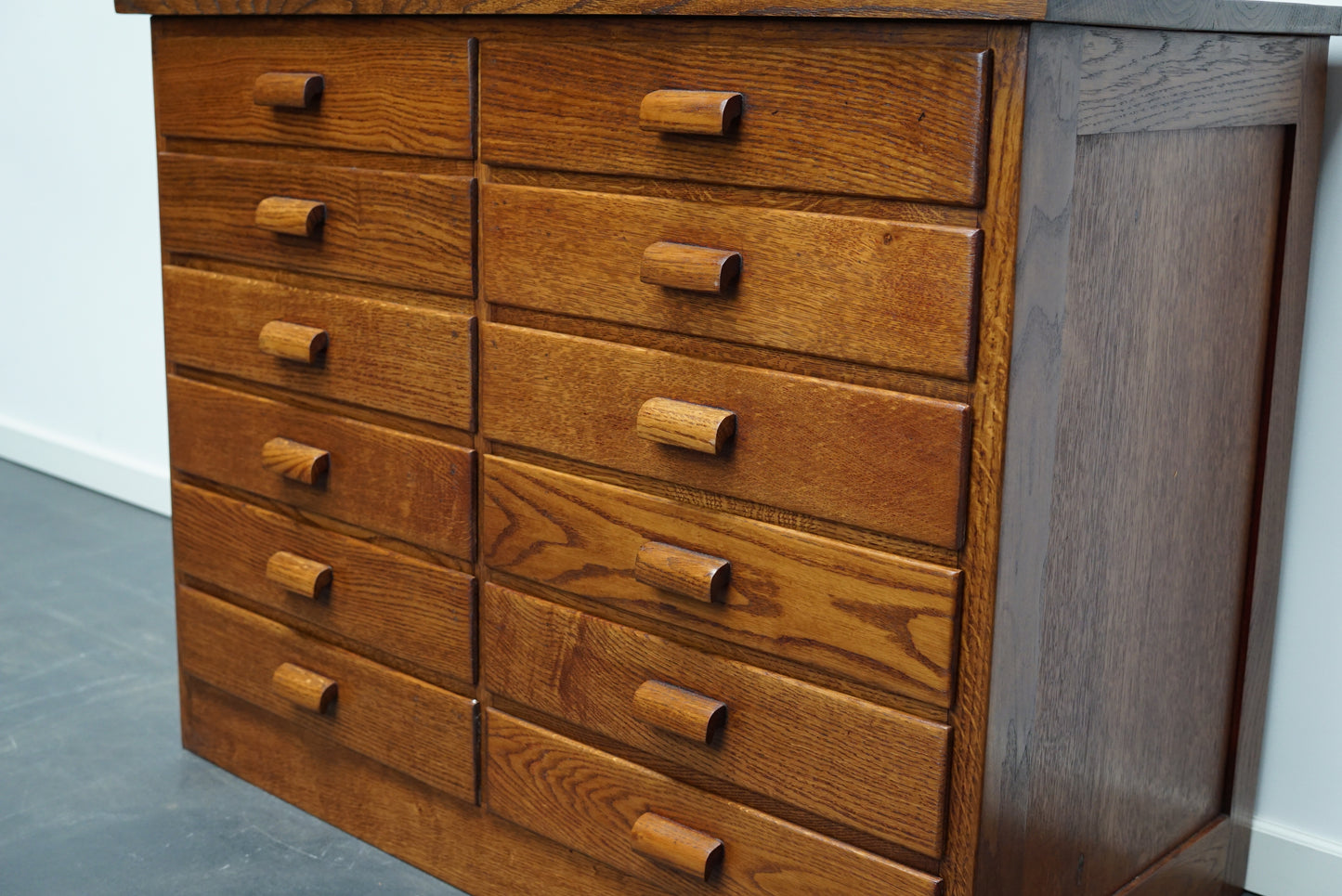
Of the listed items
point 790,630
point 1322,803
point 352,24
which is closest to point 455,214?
point 352,24

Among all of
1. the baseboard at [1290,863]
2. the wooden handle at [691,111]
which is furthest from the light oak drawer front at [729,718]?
the baseboard at [1290,863]

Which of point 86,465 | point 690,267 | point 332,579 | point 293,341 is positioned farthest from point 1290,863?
point 86,465

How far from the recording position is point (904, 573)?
1.09m

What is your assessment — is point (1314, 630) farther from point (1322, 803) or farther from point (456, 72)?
point (456, 72)

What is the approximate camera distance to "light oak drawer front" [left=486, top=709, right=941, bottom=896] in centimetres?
120

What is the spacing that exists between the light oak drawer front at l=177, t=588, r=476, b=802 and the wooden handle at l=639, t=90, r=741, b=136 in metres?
0.64

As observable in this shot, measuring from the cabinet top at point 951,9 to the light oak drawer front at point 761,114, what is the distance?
30 millimetres

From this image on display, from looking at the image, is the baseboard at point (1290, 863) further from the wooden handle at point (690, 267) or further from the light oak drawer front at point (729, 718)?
the wooden handle at point (690, 267)

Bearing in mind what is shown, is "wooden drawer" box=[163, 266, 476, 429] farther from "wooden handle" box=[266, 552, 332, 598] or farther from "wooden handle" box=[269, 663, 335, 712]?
"wooden handle" box=[269, 663, 335, 712]

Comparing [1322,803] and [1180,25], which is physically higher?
[1180,25]

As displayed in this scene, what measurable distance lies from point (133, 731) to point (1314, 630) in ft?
4.71

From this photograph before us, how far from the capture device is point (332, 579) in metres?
1.58

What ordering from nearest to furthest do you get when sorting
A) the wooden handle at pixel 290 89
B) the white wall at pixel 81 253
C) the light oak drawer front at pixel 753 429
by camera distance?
1. the light oak drawer front at pixel 753 429
2. the wooden handle at pixel 290 89
3. the white wall at pixel 81 253

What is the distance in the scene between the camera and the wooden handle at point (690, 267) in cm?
114
